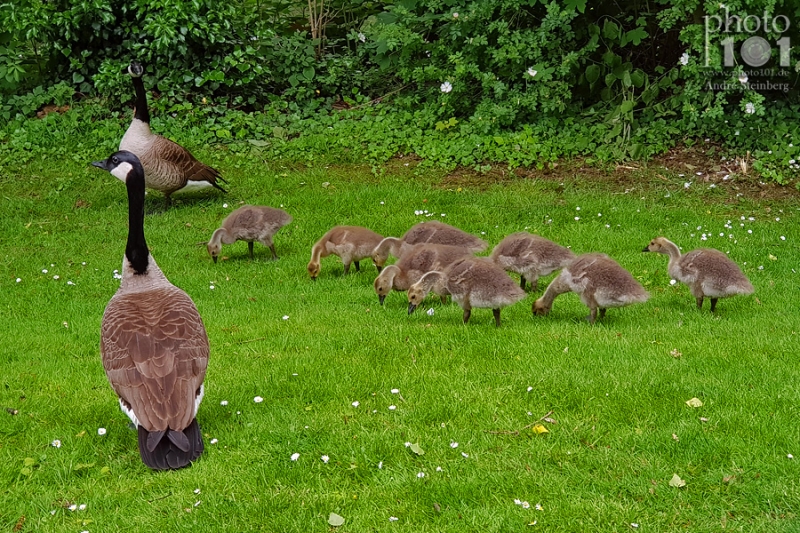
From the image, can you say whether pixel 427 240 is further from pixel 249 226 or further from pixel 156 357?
pixel 156 357

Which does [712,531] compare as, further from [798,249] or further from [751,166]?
[751,166]

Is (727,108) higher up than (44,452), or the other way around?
(727,108)

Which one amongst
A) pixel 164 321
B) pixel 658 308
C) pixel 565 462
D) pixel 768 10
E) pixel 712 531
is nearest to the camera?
pixel 712 531

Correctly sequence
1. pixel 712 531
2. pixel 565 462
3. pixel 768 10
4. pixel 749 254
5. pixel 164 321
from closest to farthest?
pixel 712 531 → pixel 565 462 → pixel 164 321 → pixel 749 254 → pixel 768 10

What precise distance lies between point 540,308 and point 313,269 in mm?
3068

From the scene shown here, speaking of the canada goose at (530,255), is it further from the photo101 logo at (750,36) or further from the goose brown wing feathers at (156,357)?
the photo101 logo at (750,36)

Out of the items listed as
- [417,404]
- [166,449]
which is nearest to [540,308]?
[417,404]

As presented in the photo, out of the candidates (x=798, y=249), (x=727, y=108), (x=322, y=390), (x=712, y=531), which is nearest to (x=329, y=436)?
(x=322, y=390)

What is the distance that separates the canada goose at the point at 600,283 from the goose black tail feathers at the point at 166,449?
4.30 m

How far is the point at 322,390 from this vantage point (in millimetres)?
7129

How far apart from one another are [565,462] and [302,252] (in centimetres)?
678

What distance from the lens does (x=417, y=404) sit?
678cm

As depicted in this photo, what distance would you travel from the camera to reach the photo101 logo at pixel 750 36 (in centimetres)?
1364

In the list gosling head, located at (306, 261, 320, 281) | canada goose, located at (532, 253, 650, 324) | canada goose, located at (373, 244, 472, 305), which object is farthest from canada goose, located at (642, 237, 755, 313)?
gosling head, located at (306, 261, 320, 281)
